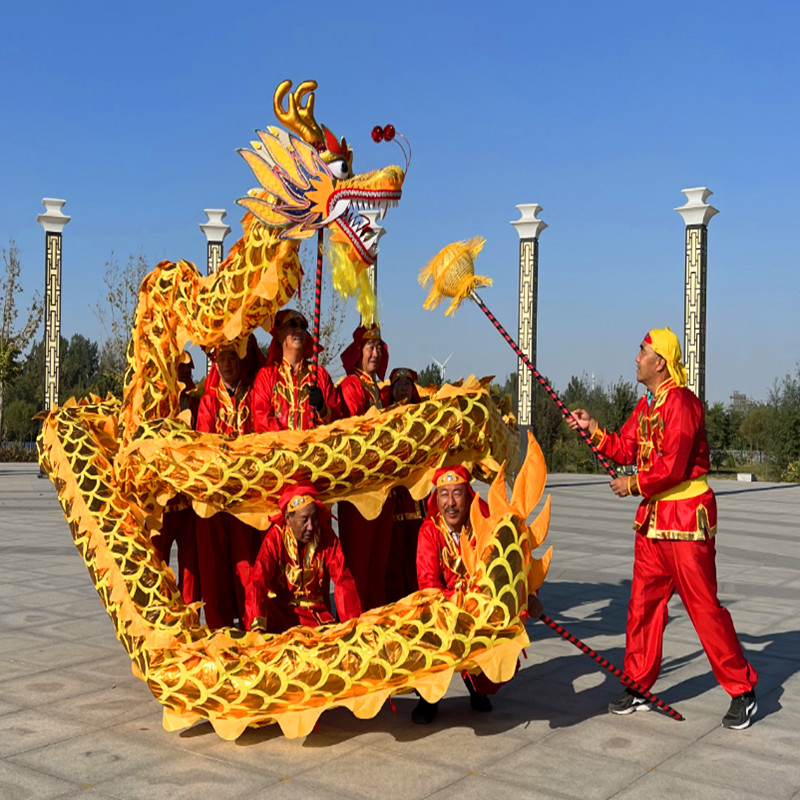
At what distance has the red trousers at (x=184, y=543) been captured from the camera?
5.17 metres

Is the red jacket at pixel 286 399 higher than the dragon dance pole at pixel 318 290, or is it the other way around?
the dragon dance pole at pixel 318 290

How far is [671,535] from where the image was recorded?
164 inches

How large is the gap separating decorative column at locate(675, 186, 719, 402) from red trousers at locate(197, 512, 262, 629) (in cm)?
1203

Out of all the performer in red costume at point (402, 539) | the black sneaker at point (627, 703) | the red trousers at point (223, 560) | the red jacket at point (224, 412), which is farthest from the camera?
the performer in red costume at point (402, 539)

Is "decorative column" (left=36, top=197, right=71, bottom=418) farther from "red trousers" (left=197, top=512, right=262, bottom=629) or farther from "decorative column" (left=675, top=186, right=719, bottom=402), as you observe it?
"red trousers" (left=197, top=512, right=262, bottom=629)

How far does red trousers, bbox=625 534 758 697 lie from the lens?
409cm

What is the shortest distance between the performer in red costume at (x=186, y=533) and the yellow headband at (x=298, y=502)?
A: 3.79 ft

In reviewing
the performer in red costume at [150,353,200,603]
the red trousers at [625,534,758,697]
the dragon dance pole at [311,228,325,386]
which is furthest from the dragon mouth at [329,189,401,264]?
the red trousers at [625,534,758,697]

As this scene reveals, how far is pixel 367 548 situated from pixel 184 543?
1004 millimetres

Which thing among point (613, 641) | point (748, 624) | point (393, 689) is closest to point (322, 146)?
point (393, 689)

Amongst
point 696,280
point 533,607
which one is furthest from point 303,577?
point 696,280

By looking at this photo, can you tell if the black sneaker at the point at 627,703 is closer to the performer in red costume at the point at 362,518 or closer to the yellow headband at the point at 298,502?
the performer in red costume at the point at 362,518

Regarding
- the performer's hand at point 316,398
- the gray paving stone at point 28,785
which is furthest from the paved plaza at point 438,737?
the performer's hand at point 316,398

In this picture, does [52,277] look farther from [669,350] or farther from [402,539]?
[669,350]
